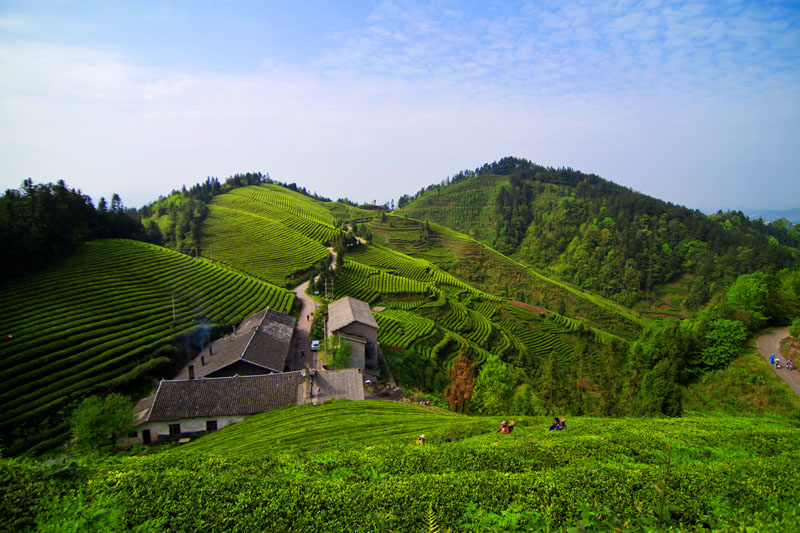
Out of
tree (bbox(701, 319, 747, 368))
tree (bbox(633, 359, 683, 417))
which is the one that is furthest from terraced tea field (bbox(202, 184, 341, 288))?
tree (bbox(701, 319, 747, 368))

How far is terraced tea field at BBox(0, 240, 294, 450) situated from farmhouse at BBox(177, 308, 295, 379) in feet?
12.4

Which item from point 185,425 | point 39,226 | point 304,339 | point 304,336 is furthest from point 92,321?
point 304,336

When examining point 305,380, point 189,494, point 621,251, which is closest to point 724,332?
point 305,380

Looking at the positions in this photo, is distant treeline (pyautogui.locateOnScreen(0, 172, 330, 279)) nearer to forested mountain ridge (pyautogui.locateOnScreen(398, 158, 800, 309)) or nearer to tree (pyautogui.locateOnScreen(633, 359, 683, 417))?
tree (pyautogui.locateOnScreen(633, 359, 683, 417))

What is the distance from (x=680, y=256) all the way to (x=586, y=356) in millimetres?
122260

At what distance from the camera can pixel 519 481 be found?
7.22 m

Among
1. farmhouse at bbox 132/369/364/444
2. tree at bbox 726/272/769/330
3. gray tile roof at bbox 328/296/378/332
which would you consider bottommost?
farmhouse at bbox 132/369/364/444

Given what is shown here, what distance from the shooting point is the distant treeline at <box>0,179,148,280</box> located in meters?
33.5

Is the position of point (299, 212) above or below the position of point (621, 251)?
above

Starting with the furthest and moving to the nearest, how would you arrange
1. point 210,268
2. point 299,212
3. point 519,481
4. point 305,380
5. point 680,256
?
point 299,212
point 680,256
point 210,268
point 305,380
point 519,481

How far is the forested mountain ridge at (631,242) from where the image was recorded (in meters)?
101

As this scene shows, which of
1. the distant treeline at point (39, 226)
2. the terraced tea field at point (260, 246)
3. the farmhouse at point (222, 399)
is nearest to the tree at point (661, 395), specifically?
the farmhouse at point (222, 399)

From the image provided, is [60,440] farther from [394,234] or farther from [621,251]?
[621,251]

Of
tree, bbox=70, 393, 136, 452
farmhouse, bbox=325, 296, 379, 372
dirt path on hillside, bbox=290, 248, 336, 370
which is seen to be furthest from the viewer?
dirt path on hillside, bbox=290, 248, 336, 370
